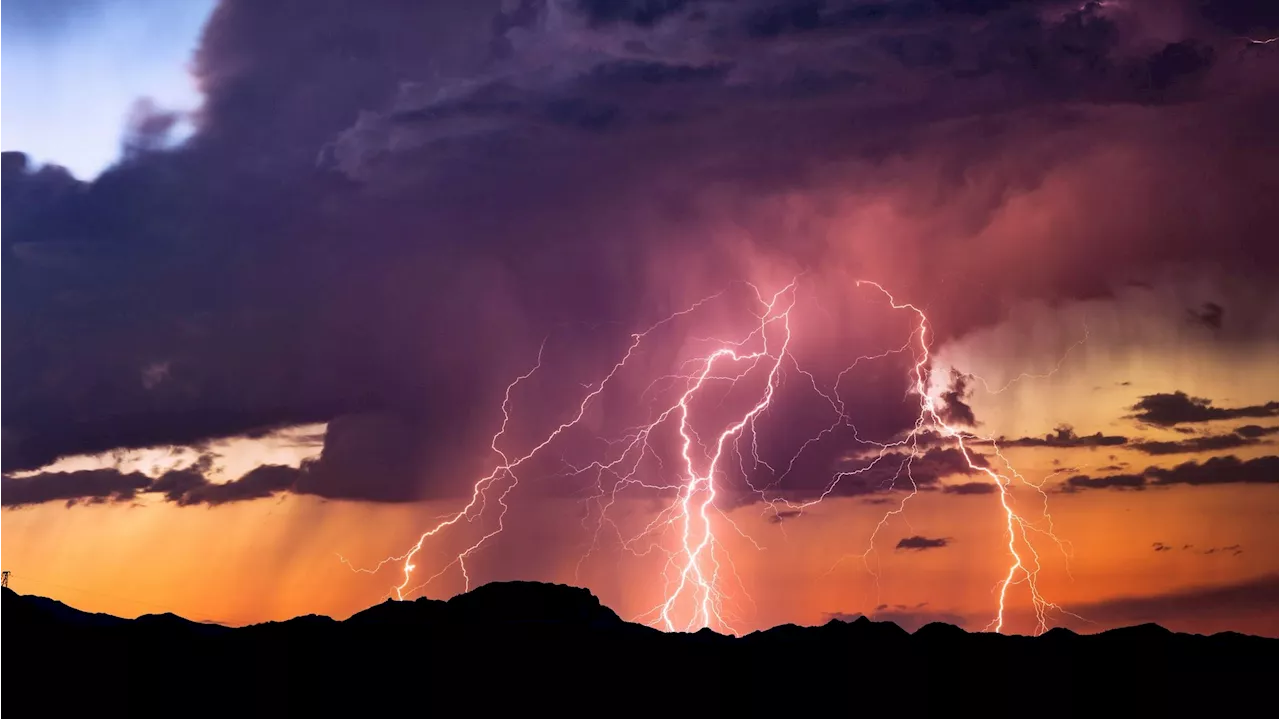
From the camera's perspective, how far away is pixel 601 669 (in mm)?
48375

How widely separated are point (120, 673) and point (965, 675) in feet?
104

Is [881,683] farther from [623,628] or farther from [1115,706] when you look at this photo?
[623,628]

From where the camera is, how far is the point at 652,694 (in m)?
47.4

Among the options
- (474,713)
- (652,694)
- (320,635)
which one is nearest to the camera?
(474,713)

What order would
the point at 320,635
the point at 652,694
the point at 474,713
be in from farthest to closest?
the point at 320,635, the point at 652,694, the point at 474,713

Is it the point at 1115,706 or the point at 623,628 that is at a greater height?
the point at 623,628

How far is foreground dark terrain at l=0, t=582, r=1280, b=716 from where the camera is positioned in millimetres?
45969

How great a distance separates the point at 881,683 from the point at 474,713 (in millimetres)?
15259

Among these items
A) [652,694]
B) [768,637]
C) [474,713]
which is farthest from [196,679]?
[768,637]

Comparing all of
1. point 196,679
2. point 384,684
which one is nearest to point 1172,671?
point 384,684

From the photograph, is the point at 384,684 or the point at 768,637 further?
the point at 768,637

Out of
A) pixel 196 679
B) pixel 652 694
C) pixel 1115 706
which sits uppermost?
pixel 196 679

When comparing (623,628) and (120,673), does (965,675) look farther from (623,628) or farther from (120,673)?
(120,673)

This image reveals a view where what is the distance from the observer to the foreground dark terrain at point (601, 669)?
4597 centimetres
